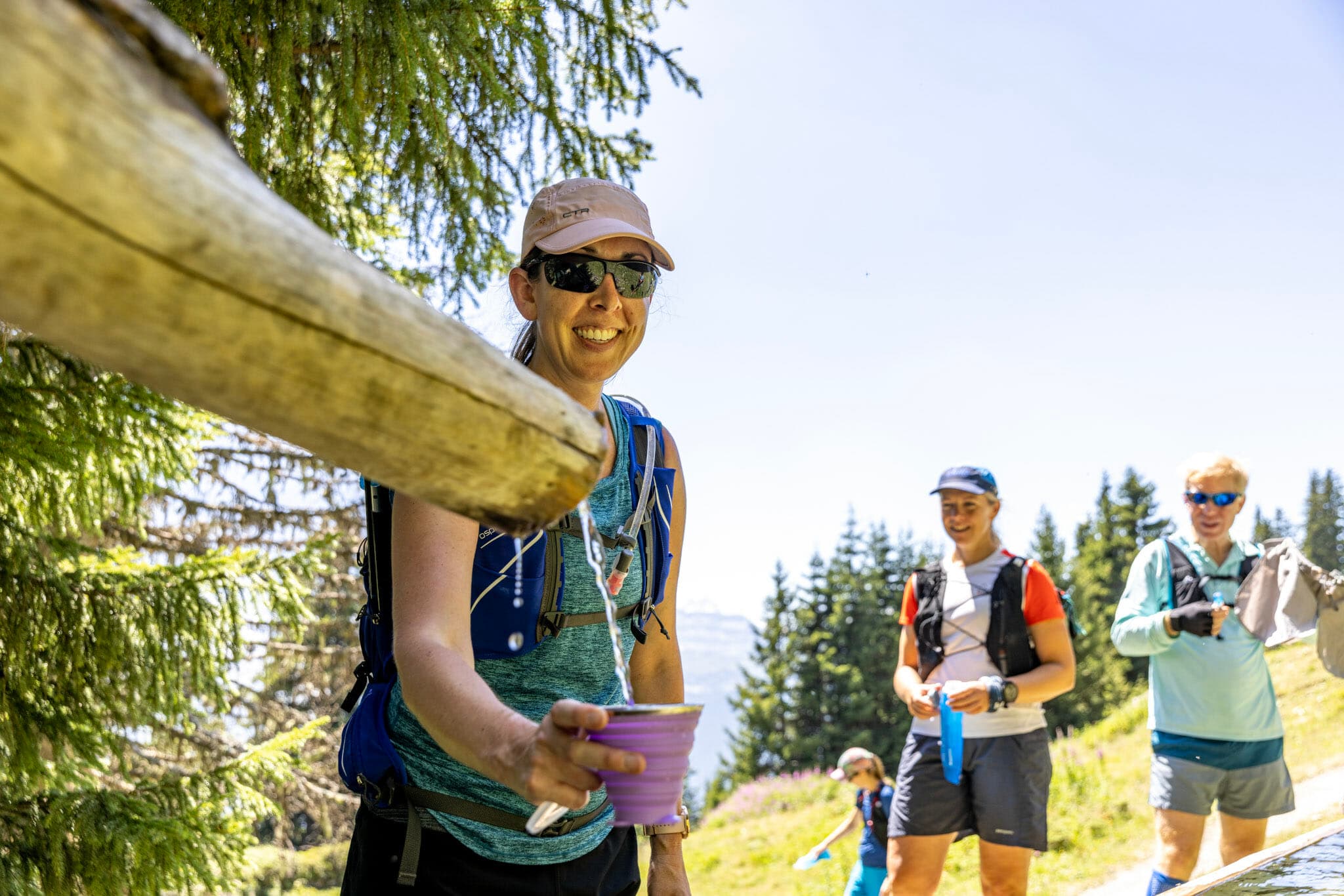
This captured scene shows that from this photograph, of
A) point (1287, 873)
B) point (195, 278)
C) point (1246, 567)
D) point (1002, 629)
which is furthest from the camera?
point (1246, 567)

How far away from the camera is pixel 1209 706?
4.89 m

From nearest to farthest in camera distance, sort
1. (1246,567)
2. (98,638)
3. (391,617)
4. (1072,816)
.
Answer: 1. (391,617)
2. (98,638)
3. (1246,567)
4. (1072,816)

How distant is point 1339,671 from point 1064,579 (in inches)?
2334

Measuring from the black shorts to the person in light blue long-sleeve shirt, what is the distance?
3.67m

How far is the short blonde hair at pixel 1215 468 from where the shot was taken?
514 cm

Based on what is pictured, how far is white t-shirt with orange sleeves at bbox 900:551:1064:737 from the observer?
4.81 metres

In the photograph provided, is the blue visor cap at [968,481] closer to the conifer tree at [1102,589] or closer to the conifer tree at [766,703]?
the conifer tree at [1102,589]

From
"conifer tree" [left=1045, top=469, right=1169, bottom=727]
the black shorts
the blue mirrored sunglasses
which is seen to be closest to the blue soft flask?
the blue mirrored sunglasses

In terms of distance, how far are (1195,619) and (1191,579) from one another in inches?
11.5

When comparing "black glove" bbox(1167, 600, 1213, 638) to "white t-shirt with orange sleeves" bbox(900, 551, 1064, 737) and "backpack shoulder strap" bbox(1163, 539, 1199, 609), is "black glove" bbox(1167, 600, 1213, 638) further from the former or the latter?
"white t-shirt with orange sleeves" bbox(900, 551, 1064, 737)

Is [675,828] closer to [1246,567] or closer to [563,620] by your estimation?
[563,620]

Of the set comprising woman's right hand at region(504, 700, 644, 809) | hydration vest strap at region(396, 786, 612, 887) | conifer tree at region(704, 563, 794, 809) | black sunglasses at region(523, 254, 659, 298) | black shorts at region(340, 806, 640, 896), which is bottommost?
conifer tree at region(704, 563, 794, 809)

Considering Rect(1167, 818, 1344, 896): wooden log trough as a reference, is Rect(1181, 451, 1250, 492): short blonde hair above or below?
above

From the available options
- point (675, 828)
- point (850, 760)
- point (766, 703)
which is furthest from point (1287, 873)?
point (766, 703)
